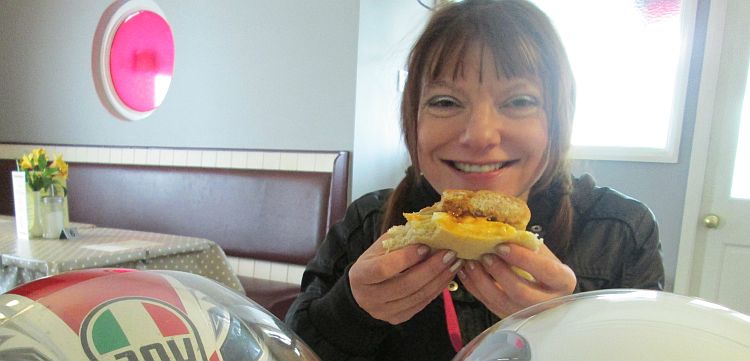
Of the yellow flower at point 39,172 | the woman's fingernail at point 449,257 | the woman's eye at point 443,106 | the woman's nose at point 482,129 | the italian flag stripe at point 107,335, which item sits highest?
the woman's eye at point 443,106

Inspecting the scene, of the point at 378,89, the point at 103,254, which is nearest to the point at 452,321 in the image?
the point at 103,254

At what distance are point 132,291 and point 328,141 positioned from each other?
205 centimetres

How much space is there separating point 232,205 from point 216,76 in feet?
2.52

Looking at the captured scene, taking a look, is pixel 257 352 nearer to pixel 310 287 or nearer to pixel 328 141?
pixel 310 287

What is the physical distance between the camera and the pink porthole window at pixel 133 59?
2881mm

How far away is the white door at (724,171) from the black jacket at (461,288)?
6.30 ft

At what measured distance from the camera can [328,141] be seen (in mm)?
2316

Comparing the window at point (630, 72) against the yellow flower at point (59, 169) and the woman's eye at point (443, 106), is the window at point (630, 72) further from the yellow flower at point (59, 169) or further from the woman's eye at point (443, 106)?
the yellow flower at point (59, 169)

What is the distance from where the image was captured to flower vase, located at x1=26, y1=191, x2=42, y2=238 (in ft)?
5.62

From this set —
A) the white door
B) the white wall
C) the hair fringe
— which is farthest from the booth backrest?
the white door

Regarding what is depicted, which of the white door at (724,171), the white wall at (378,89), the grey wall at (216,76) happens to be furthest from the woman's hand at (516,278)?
the white door at (724,171)

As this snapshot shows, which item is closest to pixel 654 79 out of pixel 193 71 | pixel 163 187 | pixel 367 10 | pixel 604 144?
pixel 604 144

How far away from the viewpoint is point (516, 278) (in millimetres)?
506

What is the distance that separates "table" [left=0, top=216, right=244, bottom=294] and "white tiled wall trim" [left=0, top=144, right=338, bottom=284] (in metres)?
0.68
